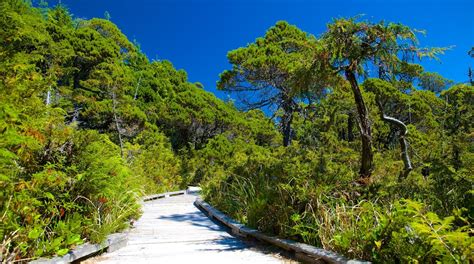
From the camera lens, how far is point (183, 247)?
178 inches

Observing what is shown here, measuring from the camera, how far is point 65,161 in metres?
4.25

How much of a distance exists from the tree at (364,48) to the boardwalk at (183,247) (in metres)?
2.11

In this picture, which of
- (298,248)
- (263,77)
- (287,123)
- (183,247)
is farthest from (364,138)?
(263,77)

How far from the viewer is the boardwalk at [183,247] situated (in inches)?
153

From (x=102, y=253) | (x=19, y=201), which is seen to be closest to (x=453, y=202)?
(x=102, y=253)

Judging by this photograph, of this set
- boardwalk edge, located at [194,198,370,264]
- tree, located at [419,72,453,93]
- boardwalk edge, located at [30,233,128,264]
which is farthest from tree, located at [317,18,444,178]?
tree, located at [419,72,453,93]

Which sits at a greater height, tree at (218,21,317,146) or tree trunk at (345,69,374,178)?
tree at (218,21,317,146)

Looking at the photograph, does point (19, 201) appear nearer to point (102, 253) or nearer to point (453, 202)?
point (102, 253)

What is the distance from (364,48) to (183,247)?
12.6 ft

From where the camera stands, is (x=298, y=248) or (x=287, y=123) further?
(x=287, y=123)

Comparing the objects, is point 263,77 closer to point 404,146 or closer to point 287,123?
point 287,123

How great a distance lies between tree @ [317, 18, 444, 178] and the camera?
535cm

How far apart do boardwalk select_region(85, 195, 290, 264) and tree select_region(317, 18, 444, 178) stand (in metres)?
2.11

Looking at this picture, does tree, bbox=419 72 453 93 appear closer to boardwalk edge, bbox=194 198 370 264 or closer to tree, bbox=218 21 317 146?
tree, bbox=218 21 317 146
